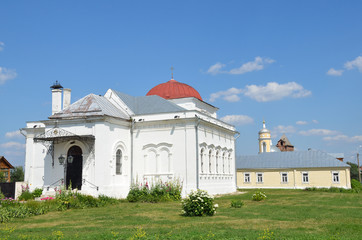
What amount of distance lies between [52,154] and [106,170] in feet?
14.7

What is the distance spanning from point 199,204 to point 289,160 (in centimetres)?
3379

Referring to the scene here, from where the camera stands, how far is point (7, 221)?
1464 centimetres

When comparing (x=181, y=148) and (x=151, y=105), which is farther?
(x=151, y=105)

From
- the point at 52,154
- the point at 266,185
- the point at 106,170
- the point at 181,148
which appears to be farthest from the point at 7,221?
the point at 266,185

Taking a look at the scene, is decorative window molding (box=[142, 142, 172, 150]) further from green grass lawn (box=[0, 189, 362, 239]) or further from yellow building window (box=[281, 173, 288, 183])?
yellow building window (box=[281, 173, 288, 183])

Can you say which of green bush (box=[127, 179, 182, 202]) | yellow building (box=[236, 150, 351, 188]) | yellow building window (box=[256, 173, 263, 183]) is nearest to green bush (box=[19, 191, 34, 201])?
green bush (box=[127, 179, 182, 202])

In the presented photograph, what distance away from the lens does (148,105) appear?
28.8 m

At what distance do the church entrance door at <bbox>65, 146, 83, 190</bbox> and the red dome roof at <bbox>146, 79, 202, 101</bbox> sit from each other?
10.7 meters

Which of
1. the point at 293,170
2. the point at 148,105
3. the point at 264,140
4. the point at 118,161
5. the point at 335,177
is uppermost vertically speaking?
the point at 264,140

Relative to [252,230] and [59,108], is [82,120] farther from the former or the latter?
[252,230]

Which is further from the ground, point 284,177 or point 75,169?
point 75,169

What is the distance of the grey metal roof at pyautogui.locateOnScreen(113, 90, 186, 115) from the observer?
2791cm

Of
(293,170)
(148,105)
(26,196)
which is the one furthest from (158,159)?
(293,170)

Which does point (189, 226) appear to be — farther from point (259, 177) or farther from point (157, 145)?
point (259, 177)
